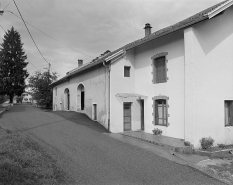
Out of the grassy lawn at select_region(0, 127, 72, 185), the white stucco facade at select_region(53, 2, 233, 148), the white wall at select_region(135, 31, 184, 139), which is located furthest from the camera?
Result: the white wall at select_region(135, 31, 184, 139)

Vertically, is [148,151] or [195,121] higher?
[195,121]

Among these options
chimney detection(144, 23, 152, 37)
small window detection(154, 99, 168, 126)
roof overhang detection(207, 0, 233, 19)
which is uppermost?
chimney detection(144, 23, 152, 37)

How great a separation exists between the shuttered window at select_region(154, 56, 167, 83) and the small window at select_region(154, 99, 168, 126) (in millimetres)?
1284

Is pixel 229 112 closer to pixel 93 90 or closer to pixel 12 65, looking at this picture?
pixel 93 90

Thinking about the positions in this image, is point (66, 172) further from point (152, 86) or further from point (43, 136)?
point (152, 86)

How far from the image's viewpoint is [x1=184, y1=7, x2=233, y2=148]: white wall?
9.18 meters

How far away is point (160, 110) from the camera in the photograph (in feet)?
38.8

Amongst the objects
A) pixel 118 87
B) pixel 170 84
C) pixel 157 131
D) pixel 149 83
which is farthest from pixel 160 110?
pixel 118 87

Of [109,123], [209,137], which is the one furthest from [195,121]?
[109,123]

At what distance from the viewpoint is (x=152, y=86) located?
12273 mm

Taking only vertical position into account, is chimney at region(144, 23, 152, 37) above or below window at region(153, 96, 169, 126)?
above

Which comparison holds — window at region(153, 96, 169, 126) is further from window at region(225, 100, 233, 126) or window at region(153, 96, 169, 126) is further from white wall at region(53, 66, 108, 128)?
white wall at region(53, 66, 108, 128)

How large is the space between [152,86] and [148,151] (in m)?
4.99

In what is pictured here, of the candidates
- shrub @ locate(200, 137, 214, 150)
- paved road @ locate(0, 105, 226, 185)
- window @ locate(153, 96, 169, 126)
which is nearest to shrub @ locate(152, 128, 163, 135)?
window @ locate(153, 96, 169, 126)
